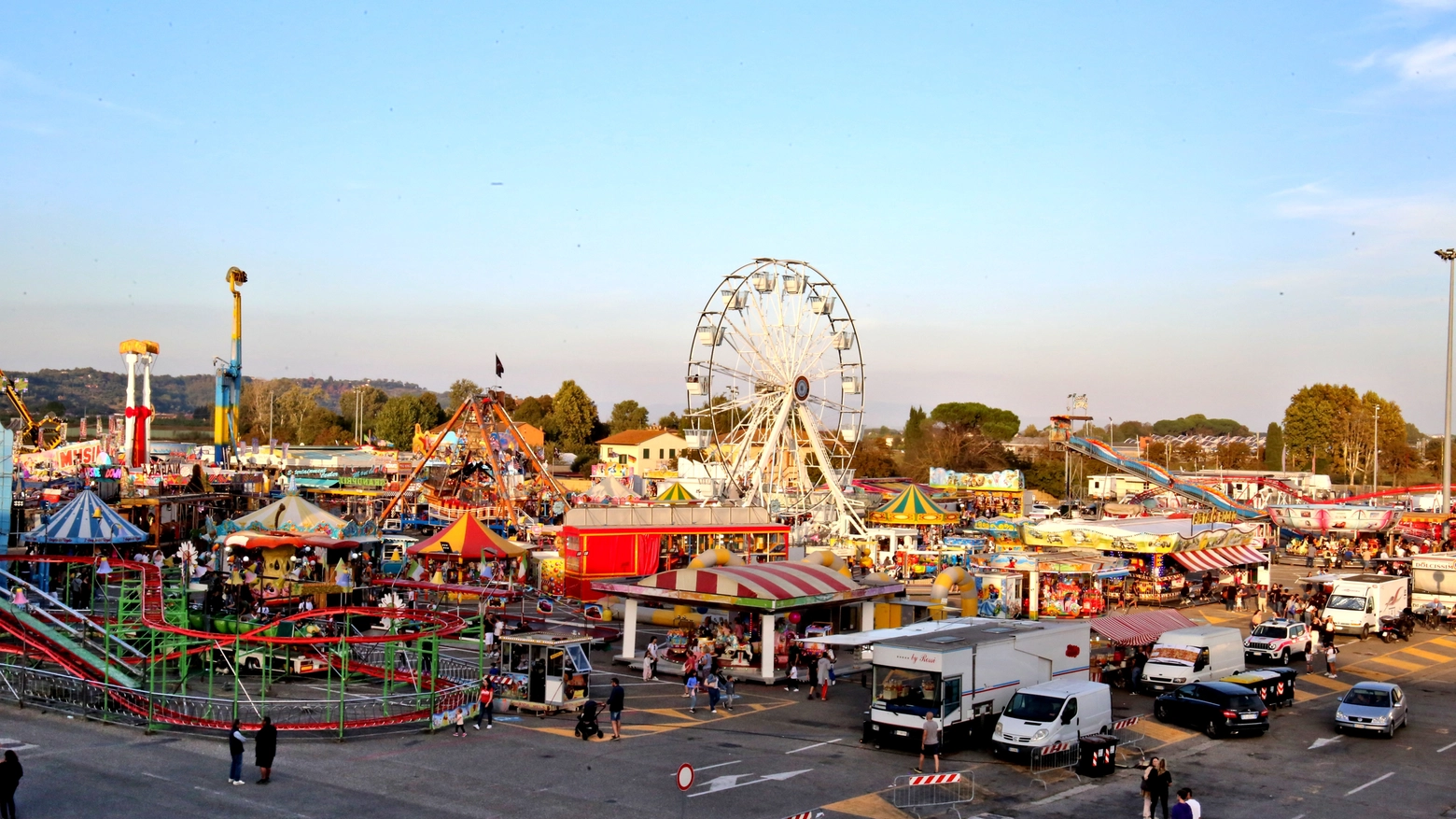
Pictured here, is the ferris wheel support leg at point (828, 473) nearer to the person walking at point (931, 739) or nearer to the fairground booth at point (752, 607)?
the fairground booth at point (752, 607)

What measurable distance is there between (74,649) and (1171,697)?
69.5 ft

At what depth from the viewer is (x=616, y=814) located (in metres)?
16.6

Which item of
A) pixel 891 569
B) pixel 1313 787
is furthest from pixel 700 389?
pixel 1313 787

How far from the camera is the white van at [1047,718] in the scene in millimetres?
20156

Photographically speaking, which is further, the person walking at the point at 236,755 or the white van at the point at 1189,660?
the white van at the point at 1189,660

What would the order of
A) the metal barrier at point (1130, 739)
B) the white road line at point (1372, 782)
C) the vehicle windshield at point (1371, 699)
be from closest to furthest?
the white road line at point (1372, 782) → the metal barrier at point (1130, 739) → the vehicle windshield at point (1371, 699)

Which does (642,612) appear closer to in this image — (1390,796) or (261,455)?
(1390,796)

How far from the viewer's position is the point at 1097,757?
64.7ft

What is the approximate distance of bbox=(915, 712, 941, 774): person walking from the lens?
20219mm

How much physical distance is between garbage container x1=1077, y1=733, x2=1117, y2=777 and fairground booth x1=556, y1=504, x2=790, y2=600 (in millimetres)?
19202

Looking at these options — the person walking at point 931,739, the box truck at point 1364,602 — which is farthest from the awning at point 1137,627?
the box truck at point 1364,602

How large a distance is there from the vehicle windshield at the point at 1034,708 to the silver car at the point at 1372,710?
659cm

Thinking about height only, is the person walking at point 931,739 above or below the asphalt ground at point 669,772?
above

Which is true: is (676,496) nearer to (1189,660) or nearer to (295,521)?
(295,521)
